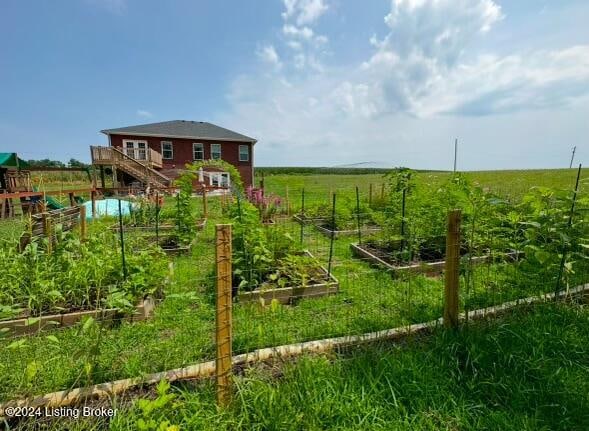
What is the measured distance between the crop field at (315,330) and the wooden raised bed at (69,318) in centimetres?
4

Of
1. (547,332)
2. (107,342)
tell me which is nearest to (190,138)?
(107,342)

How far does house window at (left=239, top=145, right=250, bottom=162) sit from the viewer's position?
2317cm

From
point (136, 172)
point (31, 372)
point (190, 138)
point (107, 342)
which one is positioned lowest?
point (107, 342)

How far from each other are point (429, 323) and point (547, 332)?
88cm

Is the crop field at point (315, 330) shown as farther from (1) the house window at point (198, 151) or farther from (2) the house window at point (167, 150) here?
(2) the house window at point (167, 150)

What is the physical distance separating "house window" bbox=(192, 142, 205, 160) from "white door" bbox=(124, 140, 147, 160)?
128 inches

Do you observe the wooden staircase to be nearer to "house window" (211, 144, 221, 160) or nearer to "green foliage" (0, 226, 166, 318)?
"house window" (211, 144, 221, 160)

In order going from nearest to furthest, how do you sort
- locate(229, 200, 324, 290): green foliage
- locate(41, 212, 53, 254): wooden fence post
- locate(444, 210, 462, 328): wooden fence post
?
1. locate(444, 210, 462, 328): wooden fence post
2. locate(41, 212, 53, 254): wooden fence post
3. locate(229, 200, 324, 290): green foliage

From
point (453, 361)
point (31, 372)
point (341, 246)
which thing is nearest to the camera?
point (31, 372)

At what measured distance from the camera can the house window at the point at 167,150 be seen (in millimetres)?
21481

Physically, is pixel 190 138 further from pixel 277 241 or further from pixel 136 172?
pixel 277 241

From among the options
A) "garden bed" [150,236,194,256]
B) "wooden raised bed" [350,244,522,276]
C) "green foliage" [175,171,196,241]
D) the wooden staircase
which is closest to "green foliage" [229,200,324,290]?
"wooden raised bed" [350,244,522,276]

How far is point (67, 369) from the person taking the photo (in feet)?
6.51

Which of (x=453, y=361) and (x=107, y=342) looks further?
(x=107, y=342)
